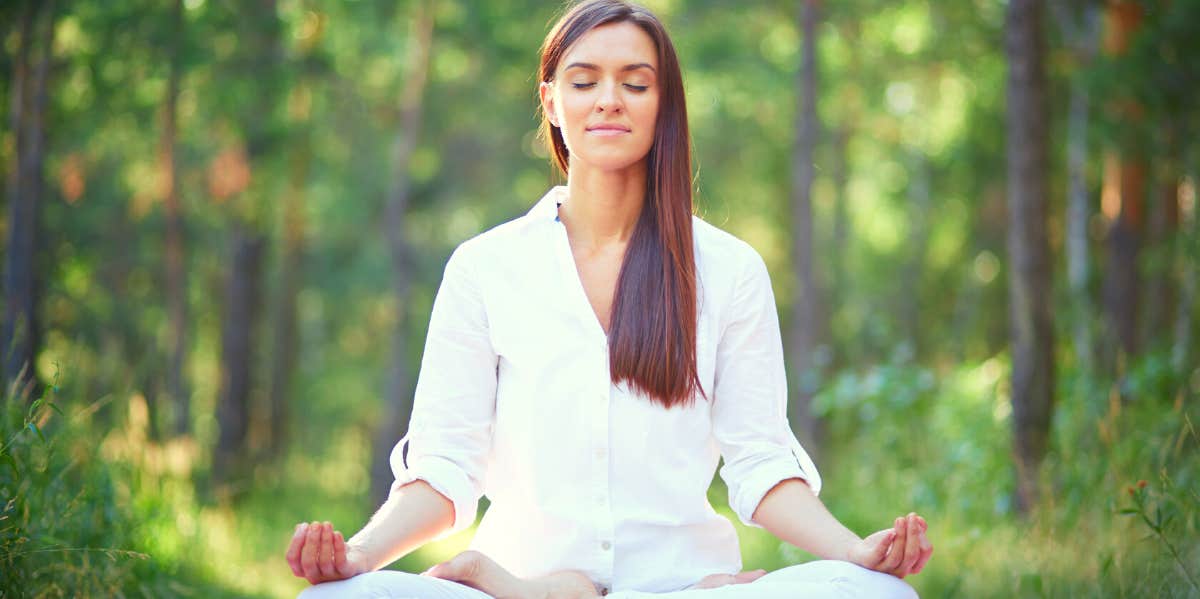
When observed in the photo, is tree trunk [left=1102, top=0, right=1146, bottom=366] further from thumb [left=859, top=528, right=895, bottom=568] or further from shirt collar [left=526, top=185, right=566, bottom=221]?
thumb [left=859, top=528, right=895, bottom=568]

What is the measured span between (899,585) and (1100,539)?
85.3 inches

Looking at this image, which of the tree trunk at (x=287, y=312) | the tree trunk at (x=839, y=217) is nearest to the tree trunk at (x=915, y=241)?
the tree trunk at (x=839, y=217)

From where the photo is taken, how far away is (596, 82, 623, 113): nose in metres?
2.81

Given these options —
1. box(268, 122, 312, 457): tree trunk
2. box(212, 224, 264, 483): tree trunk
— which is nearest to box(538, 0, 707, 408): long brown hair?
box(212, 224, 264, 483): tree trunk

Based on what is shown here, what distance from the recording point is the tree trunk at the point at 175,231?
9.67 m

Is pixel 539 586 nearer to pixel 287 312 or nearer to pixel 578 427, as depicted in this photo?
pixel 578 427

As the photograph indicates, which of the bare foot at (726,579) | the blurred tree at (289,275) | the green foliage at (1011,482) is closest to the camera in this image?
the bare foot at (726,579)

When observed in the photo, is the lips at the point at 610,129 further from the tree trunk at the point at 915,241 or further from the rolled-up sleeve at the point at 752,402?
the tree trunk at the point at 915,241

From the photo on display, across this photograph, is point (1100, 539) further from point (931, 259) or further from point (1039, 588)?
point (931, 259)

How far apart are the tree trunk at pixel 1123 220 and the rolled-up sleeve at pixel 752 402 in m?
7.78

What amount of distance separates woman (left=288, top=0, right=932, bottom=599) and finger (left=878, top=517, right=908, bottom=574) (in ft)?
0.57

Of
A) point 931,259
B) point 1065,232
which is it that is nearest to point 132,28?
point 1065,232

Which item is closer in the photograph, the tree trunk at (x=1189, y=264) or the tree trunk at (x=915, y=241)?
the tree trunk at (x=1189, y=264)

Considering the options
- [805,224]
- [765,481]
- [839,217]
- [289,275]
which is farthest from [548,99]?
[839,217]
